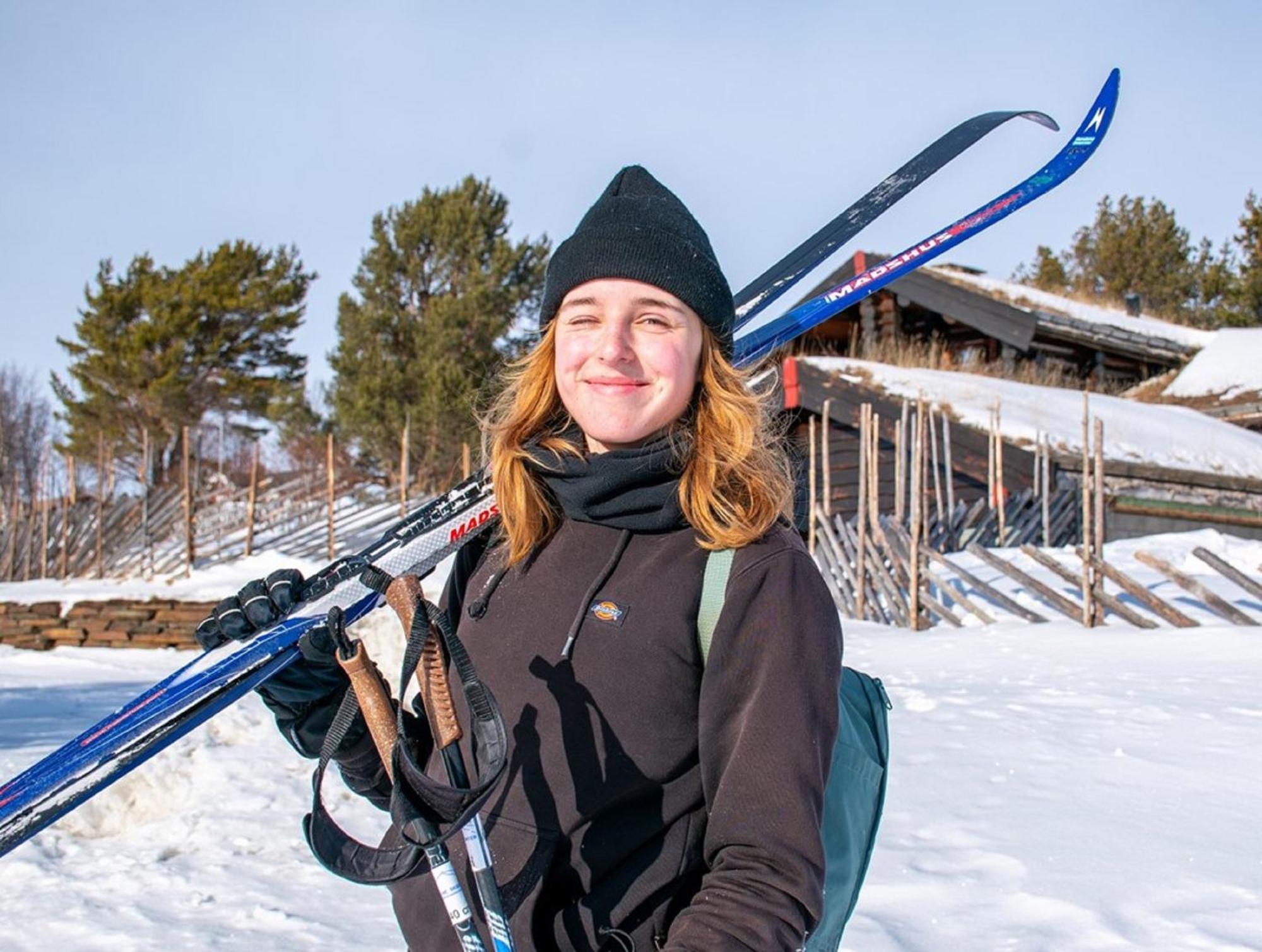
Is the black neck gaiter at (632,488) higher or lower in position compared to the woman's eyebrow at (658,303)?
lower

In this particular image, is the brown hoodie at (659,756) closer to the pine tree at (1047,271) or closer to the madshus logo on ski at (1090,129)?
the madshus logo on ski at (1090,129)

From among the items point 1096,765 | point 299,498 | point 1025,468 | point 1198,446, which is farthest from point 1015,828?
point 299,498

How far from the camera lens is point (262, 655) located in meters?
1.49

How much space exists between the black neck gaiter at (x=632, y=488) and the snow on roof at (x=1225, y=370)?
2147 centimetres

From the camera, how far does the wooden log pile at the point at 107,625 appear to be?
12.0 metres

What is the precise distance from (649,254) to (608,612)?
0.46 meters

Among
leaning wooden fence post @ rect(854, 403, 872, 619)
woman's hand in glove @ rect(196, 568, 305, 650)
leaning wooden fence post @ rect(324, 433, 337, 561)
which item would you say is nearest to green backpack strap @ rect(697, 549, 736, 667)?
woman's hand in glove @ rect(196, 568, 305, 650)

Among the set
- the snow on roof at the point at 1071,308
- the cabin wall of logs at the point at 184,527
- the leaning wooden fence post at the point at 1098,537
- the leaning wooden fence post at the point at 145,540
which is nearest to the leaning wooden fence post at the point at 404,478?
the cabin wall of logs at the point at 184,527

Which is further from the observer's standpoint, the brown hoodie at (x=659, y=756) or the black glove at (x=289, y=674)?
the black glove at (x=289, y=674)

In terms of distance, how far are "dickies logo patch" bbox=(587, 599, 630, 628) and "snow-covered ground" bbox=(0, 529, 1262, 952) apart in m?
2.03

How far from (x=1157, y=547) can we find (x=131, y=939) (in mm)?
12407

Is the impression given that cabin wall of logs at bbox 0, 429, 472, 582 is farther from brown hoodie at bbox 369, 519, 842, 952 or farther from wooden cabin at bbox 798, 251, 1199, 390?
brown hoodie at bbox 369, 519, 842, 952

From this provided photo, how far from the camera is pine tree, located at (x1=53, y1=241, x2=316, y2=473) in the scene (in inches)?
1053

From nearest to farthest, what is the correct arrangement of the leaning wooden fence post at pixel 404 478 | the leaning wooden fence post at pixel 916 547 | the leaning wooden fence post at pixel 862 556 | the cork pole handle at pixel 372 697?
the cork pole handle at pixel 372 697, the leaning wooden fence post at pixel 916 547, the leaning wooden fence post at pixel 862 556, the leaning wooden fence post at pixel 404 478
